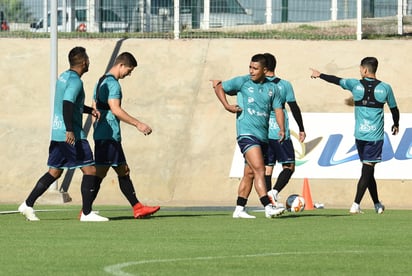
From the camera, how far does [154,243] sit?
11281 millimetres

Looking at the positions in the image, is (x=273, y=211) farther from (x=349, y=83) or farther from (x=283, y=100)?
(x=349, y=83)

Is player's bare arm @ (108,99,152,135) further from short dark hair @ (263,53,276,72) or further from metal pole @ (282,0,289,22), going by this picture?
metal pole @ (282,0,289,22)

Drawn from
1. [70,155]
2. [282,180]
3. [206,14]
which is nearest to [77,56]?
[70,155]

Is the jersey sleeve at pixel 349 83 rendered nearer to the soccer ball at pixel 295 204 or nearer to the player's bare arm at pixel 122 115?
the soccer ball at pixel 295 204

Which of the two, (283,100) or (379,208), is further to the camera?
(379,208)

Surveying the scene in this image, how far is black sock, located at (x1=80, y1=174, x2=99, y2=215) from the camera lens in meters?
14.5

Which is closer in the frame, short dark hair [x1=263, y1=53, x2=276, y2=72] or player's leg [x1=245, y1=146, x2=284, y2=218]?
player's leg [x1=245, y1=146, x2=284, y2=218]

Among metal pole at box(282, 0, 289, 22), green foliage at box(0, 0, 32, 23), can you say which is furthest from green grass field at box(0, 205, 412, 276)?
green foliage at box(0, 0, 32, 23)

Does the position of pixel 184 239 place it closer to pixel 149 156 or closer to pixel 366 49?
pixel 149 156

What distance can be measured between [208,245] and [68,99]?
11.9 feet

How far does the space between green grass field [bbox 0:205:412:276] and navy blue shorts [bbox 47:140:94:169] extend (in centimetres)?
67

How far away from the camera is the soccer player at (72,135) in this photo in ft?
46.3

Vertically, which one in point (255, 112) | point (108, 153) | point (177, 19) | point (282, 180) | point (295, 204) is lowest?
point (295, 204)

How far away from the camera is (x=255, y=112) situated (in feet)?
49.0
